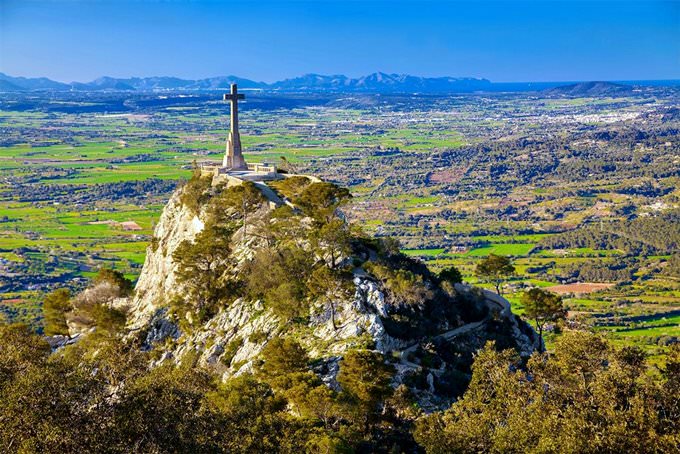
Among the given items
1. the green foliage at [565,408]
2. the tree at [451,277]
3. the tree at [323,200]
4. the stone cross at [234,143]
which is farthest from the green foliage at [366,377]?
the stone cross at [234,143]

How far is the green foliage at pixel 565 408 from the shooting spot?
2616 centimetres

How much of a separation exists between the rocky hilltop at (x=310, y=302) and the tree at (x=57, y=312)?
7777 millimetres

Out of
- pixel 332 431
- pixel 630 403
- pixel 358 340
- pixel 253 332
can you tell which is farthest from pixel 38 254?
pixel 630 403

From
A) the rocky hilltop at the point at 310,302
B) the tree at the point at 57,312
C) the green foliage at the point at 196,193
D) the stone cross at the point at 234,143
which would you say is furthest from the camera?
the stone cross at the point at 234,143

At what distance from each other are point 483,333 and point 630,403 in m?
19.6

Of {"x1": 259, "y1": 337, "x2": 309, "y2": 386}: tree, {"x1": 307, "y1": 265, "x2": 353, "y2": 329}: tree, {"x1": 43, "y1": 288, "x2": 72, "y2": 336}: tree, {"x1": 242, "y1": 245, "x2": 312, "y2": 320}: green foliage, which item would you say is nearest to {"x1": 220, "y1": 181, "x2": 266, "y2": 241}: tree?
{"x1": 242, "y1": 245, "x2": 312, "y2": 320}: green foliage

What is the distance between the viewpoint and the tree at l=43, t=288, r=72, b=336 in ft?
208

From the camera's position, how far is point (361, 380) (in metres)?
34.2

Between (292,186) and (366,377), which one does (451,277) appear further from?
(366,377)

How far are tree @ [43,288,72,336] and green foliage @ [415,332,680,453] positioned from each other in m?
40.5

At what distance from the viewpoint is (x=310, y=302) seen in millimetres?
44938

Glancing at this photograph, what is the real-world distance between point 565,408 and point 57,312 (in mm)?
47541

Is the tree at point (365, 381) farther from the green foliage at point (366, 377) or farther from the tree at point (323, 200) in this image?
the tree at point (323, 200)

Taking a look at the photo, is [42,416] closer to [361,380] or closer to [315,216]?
[361,380]
